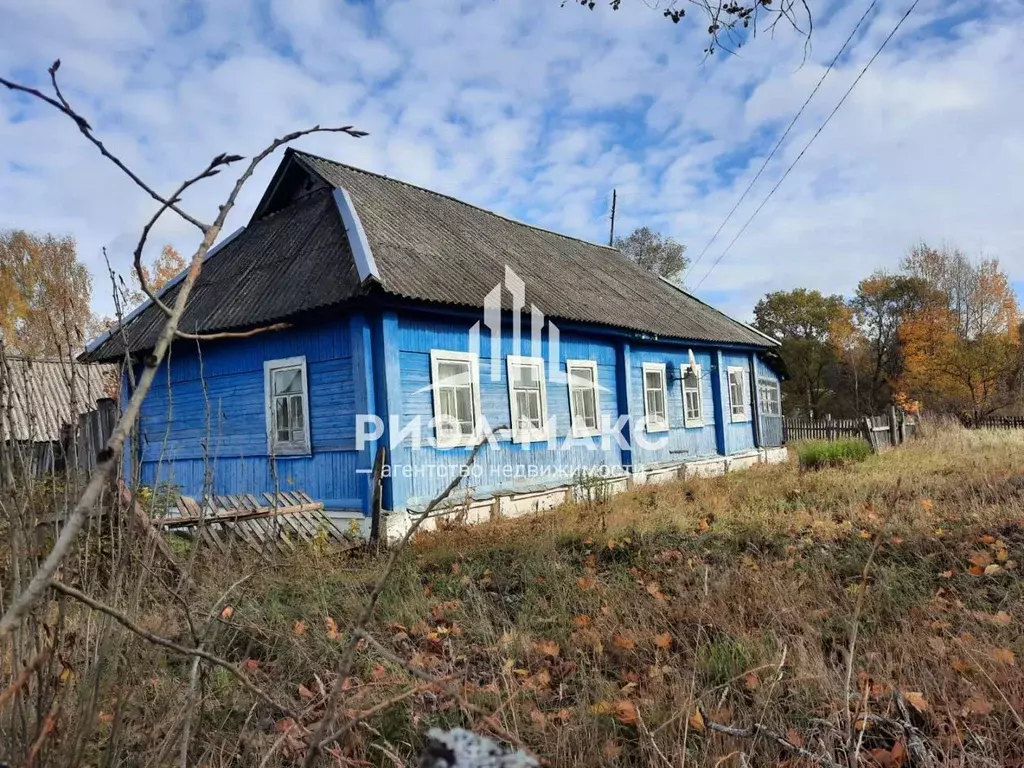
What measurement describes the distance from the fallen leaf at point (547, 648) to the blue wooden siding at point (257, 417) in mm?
4562

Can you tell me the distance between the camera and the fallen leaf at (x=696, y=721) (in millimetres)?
2822

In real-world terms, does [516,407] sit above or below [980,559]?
above

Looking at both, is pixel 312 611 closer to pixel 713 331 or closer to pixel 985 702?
pixel 985 702

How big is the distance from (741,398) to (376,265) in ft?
36.7

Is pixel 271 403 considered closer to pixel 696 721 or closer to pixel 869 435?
pixel 696 721

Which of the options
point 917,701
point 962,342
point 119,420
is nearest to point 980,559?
point 917,701

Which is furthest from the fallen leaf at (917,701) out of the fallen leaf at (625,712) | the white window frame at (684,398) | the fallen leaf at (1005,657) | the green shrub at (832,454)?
the white window frame at (684,398)

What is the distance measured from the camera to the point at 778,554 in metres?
5.64

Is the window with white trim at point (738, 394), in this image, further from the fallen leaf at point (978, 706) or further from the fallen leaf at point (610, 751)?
the fallen leaf at point (610, 751)

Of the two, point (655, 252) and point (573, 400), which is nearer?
point (573, 400)

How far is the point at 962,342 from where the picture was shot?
30359 millimetres

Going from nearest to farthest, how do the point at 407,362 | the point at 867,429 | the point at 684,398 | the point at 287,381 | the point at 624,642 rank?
the point at 624,642, the point at 407,362, the point at 287,381, the point at 684,398, the point at 867,429

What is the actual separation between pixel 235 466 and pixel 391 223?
464cm

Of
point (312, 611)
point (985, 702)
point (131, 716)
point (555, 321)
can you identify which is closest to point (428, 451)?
point (555, 321)
